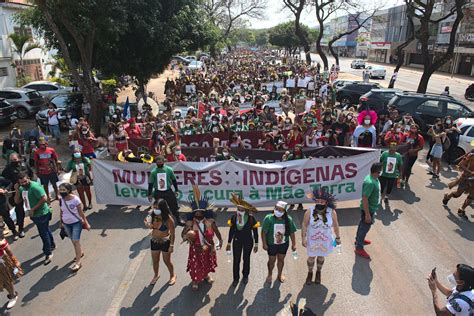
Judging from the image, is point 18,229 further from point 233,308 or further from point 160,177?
point 233,308

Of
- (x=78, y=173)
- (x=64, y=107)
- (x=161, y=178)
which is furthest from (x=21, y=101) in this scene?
(x=161, y=178)

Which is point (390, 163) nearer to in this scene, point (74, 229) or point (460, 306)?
point (460, 306)

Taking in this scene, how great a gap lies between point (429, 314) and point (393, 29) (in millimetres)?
74586

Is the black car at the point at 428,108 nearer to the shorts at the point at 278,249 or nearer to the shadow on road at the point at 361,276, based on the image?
the shadow on road at the point at 361,276

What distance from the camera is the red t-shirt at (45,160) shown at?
870cm

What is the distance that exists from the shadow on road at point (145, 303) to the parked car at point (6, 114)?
48.2 ft

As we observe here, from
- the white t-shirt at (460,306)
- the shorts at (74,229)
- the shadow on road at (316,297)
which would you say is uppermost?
the white t-shirt at (460,306)

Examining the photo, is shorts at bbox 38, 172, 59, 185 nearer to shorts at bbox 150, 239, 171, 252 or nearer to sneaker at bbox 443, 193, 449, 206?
shorts at bbox 150, 239, 171, 252

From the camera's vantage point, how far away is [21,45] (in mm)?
28250

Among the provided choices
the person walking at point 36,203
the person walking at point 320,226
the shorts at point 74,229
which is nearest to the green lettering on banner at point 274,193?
the person walking at point 320,226

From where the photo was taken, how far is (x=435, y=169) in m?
10.9

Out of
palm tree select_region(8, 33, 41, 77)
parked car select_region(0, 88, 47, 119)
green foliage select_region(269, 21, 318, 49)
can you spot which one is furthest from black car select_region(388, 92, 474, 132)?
green foliage select_region(269, 21, 318, 49)

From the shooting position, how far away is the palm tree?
27906 millimetres

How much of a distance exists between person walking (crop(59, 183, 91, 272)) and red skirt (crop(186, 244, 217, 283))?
2.10 metres
